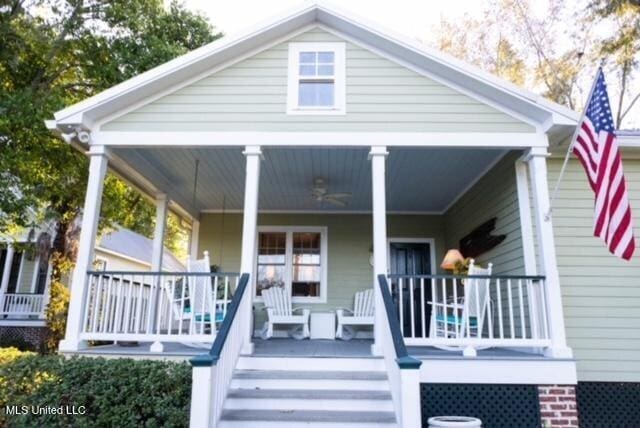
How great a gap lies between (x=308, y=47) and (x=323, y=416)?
4.54 meters

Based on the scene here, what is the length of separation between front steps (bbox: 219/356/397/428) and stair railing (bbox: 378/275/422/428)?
0.22 meters

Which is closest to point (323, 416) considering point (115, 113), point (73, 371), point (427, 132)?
point (73, 371)

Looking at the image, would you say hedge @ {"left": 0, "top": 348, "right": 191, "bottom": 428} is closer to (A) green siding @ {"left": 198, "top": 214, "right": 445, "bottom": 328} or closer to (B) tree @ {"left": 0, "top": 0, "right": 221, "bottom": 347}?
(A) green siding @ {"left": 198, "top": 214, "right": 445, "bottom": 328}

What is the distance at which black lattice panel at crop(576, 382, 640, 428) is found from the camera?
17.6ft

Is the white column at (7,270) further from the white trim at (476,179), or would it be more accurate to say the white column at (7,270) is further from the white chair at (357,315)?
the white trim at (476,179)

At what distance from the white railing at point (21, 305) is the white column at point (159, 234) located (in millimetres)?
8788

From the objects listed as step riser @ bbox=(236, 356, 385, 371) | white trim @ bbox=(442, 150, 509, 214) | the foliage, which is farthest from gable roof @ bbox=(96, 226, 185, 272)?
the foliage

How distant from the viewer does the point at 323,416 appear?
13.3 ft

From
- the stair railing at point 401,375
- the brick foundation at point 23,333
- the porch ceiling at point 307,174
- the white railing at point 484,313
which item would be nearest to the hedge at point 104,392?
the stair railing at point 401,375

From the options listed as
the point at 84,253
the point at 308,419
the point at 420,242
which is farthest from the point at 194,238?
the point at 308,419

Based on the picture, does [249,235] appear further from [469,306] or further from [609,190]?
[609,190]

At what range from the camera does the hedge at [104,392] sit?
13.6 ft

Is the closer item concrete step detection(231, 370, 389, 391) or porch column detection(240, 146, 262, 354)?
concrete step detection(231, 370, 389, 391)

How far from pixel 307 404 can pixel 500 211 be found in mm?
3979
